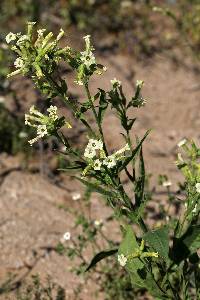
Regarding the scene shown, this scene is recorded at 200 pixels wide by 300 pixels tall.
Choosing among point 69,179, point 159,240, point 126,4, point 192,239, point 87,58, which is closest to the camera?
point 87,58

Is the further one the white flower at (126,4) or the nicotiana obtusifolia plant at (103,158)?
the white flower at (126,4)

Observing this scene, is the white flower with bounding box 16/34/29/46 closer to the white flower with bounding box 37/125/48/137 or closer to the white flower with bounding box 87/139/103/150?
the white flower with bounding box 37/125/48/137

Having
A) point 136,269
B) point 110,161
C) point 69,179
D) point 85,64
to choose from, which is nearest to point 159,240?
point 136,269

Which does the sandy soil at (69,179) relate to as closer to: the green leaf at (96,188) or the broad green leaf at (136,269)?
the broad green leaf at (136,269)

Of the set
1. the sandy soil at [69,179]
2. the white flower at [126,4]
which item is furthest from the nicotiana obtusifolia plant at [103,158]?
the white flower at [126,4]

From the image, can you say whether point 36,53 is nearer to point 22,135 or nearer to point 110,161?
point 110,161

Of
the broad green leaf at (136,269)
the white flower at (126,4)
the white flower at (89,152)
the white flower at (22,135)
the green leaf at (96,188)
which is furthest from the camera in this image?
the white flower at (126,4)

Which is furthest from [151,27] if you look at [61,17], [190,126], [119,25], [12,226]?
[12,226]

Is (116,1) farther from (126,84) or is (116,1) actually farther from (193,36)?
(126,84)
